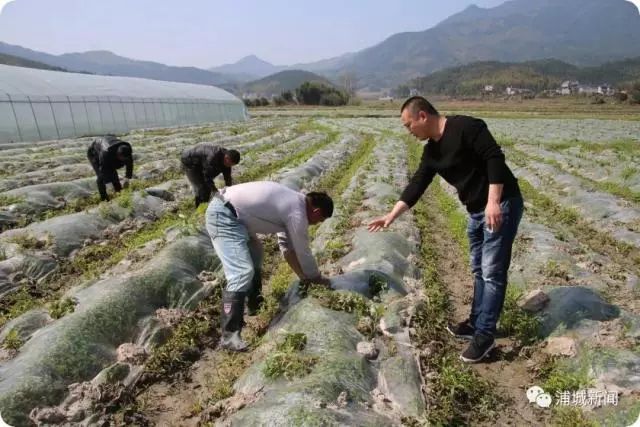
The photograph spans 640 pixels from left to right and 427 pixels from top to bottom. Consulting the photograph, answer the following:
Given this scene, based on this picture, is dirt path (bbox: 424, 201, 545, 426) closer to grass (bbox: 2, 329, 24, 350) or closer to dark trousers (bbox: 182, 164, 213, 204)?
grass (bbox: 2, 329, 24, 350)

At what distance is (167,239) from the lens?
7676mm

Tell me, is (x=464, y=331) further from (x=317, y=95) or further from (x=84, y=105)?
(x=317, y=95)

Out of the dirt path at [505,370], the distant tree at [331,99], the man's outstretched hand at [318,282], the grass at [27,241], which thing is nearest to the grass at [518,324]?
the dirt path at [505,370]

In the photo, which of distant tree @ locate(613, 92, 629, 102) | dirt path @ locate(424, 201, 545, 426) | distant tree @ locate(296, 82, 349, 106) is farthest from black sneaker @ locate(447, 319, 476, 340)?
distant tree @ locate(296, 82, 349, 106)

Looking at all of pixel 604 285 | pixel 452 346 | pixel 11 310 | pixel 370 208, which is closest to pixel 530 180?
pixel 370 208

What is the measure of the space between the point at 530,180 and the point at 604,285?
30.0 feet

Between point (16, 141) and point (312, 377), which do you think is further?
point (16, 141)

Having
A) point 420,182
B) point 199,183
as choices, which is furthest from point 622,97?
point 420,182

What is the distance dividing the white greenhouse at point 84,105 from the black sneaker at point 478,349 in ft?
79.9

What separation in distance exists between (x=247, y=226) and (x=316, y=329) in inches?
58.0

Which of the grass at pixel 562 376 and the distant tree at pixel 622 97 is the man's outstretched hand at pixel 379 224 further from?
the distant tree at pixel 622 97

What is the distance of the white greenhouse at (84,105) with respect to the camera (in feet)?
74.5

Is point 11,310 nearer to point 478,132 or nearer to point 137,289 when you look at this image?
point 137,289

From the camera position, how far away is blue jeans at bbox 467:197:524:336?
4371 mm
